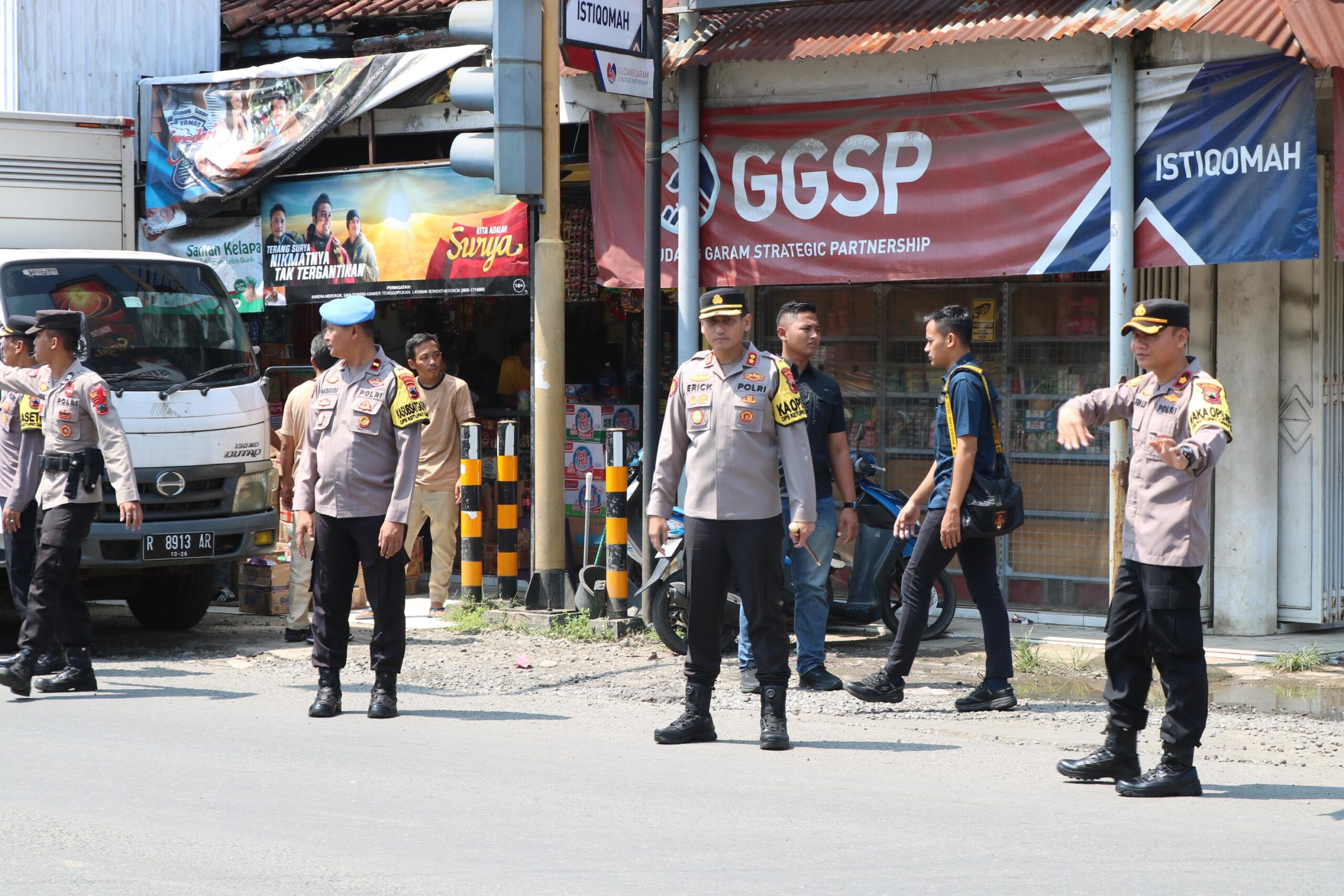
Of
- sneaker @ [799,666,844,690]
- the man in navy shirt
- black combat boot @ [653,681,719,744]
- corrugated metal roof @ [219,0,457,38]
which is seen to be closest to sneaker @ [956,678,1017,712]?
the man in navy shirt

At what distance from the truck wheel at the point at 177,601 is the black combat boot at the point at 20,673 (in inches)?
89.2

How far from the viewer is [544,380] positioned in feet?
33.5

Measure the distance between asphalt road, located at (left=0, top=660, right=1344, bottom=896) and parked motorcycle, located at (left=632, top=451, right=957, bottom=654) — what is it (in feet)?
4.73

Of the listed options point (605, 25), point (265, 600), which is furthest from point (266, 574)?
point (605, 25)

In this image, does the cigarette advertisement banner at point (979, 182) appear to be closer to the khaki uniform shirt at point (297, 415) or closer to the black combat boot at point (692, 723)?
the khaki uniform shirt at point (297, 415)

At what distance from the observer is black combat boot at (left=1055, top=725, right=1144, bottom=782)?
19.2 feet

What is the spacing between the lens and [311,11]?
46.3 feet

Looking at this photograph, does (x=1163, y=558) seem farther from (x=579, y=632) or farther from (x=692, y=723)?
(x=579, y=632)

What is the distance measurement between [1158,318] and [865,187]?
4184 mm

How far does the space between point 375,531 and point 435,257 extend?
4634 millimetres

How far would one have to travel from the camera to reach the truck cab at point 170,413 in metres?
9.27

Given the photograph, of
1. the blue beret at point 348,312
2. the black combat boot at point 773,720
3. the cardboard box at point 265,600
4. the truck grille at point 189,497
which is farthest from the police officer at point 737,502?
the cardboard box at point 265,600

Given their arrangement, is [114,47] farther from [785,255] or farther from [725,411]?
[725,411]

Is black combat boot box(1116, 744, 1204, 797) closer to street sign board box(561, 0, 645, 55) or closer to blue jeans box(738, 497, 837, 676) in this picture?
blue jeans box(738, 497, 837, 676)
